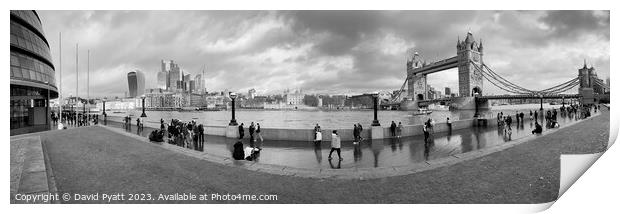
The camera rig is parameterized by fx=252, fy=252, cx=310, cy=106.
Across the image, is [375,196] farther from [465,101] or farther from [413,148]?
[465,101]

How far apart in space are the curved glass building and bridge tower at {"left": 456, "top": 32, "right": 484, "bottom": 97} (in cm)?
8061

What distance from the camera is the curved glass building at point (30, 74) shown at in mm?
9661

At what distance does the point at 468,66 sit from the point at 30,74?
279ft

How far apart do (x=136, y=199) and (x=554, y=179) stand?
732 cm

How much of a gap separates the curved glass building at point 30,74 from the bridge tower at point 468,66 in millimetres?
80611

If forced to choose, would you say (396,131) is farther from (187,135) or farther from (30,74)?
(30,74)

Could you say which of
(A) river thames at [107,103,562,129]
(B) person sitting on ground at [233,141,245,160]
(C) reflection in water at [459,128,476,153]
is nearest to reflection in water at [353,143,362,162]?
(B) person sitting on ground at [233,141,245,160]

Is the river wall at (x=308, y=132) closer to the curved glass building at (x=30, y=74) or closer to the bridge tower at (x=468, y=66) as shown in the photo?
the curved glass building at (x=30, y=74)

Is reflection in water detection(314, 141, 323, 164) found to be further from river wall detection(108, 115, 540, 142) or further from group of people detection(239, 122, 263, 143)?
group of people detection(239, 122, 263, 143)

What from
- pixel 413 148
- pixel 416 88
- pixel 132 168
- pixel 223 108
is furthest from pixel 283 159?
pixel 223 108

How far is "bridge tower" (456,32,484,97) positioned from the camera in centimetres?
7125

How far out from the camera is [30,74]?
35.6 feet

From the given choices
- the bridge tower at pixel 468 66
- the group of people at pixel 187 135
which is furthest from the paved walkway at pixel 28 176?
the bridge tower at pixel 468 66

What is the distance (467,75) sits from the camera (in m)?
72.4
